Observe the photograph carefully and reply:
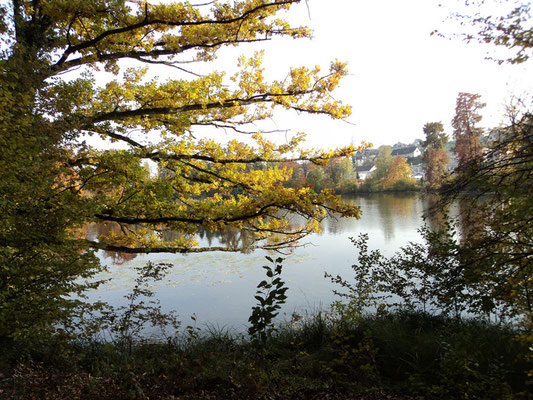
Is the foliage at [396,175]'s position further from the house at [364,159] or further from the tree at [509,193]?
the tree at [509,193]

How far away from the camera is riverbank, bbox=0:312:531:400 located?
262cm

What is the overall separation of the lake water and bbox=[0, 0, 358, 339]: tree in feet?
6.86

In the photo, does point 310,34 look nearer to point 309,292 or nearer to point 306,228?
point 306,228

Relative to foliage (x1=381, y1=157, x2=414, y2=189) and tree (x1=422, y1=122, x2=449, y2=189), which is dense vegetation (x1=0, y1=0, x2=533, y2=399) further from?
foliage (x1=381, y1=157, x2=414, y2=189)

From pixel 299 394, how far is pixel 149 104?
4.72 m

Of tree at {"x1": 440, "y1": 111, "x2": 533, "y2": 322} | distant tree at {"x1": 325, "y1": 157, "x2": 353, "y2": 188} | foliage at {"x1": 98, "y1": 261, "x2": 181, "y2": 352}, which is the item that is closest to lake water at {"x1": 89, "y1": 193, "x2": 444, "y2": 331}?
tree at {"x1": 440, "y1": 111, "x2": 533, "y2": 322}

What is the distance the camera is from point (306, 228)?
18.3ft

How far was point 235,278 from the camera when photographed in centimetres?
1023

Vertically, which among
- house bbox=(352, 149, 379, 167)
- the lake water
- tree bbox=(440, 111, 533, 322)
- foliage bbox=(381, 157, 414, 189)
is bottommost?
the lake water

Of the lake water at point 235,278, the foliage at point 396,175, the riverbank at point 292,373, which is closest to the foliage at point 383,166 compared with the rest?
the foliage at point 396,175

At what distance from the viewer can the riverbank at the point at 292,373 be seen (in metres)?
2.62

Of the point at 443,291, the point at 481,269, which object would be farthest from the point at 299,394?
the point at 443,291

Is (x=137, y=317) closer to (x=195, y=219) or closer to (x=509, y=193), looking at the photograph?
(x=195, y=219)

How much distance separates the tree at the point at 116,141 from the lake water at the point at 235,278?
2.09 m
